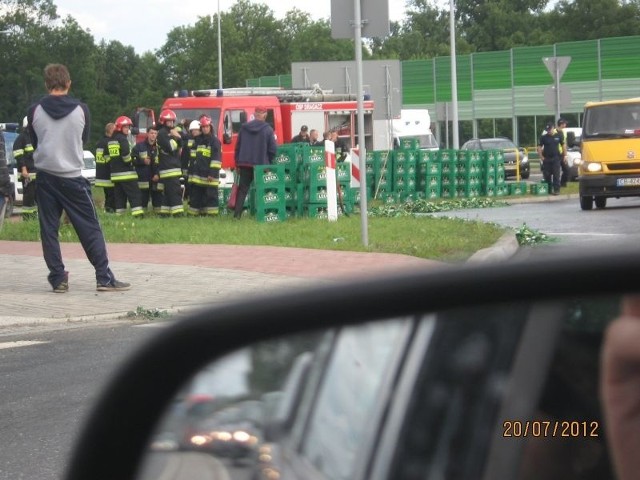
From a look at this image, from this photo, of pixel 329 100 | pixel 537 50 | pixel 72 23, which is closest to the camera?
pixel 329 100

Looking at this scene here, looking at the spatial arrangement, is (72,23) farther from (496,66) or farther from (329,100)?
(329,100)

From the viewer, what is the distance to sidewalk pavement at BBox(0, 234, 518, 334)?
11062 millimetres

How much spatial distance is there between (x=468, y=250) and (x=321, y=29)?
363 feet

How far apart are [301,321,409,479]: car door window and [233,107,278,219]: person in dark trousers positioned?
68.2 feet

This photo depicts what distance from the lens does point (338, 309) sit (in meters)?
1.60

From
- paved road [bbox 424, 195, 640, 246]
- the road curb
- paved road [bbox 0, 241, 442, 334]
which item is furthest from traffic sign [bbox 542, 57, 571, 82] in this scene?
paved road [bbox 0, 241, 442, 334]

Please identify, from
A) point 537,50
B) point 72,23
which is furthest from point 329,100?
point 72,23

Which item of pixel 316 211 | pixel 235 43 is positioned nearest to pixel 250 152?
pixel 316 211

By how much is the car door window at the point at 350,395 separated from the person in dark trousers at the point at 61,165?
1046 cm

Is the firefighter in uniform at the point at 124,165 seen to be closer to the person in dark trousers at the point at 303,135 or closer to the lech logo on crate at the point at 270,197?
the lech logo on crate at the point at 270,197

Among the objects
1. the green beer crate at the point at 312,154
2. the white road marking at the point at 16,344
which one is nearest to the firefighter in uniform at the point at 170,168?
the green beer crate at the point at 312,154

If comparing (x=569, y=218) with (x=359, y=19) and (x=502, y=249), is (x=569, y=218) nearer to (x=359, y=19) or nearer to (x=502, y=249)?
(x=502, y=249)

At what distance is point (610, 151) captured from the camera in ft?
79.0

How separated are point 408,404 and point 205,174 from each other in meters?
22.0
